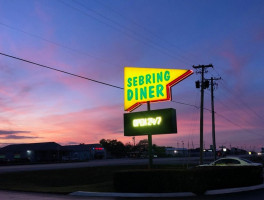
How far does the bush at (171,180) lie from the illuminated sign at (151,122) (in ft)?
9.42

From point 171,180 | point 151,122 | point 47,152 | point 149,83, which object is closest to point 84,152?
point 47,152

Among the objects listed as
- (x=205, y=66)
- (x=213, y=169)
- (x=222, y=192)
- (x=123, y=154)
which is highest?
(x=205, y=66)

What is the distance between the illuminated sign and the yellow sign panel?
0.89 metres

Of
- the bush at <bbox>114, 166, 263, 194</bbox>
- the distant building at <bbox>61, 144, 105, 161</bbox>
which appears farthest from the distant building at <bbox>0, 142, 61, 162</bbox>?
the bush at <bbox>114, 166, 263, 194</bbox>

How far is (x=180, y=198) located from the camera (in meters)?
15.2

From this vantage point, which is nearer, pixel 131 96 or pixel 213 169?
pixel 213 169

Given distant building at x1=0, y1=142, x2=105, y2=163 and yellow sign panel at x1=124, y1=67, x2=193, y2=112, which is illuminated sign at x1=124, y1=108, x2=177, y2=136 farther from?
distant building at x1=0, y1=142, x2=105, y2=163

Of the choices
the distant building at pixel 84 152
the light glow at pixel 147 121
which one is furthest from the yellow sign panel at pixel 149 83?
the distant building at pixel 84 152

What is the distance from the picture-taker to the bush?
16625mm

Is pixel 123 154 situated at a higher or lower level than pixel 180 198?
lower

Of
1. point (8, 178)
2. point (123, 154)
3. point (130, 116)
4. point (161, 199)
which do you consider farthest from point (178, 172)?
point (123, 154)

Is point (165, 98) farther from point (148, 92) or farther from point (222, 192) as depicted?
point (222, 192)

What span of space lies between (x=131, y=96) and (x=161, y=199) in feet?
26.4

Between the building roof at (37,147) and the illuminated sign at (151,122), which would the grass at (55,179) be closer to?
the illuminated sign at (151,122)
